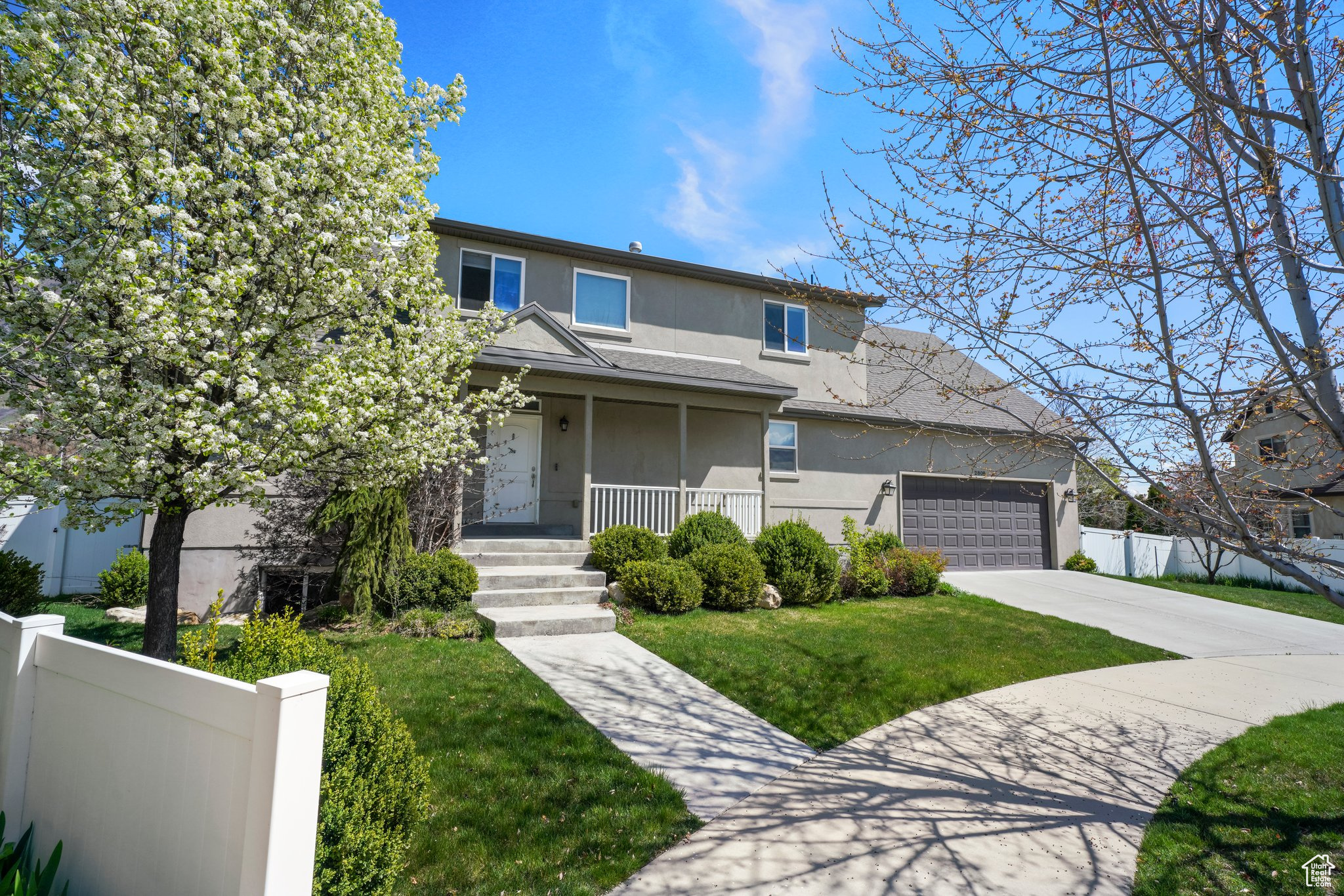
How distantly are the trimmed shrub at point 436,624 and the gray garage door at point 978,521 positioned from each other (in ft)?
34.1

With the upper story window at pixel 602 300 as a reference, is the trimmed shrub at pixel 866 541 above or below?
below

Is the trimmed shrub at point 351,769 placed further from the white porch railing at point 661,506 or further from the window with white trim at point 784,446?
the window with white trim at point 784,446

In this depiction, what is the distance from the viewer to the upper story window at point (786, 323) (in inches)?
580

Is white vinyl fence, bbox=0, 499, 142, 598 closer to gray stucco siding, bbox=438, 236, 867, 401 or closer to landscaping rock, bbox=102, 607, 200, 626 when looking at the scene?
landscaping rock, bbox=102, 607, 200, 626

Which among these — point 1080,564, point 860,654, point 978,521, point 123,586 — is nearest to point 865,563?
point 860,654

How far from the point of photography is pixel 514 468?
12.3 m

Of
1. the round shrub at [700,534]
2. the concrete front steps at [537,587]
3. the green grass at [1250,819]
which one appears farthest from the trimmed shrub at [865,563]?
the green grass at [1250,819]

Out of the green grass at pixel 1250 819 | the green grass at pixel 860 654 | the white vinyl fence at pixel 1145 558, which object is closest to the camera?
the green grass at pixel 1250 819

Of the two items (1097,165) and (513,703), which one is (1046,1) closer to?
(1097,165)

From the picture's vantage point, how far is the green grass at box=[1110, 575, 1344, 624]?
39.9ft

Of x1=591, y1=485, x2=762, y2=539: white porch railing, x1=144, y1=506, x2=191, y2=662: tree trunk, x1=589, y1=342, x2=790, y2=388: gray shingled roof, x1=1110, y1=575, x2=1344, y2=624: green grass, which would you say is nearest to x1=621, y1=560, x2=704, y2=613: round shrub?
x1=591, y1=485, x2=762, y2=539: white porch railing

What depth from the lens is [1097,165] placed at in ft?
13.0

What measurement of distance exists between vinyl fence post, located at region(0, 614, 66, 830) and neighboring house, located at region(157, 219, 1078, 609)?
671 cm

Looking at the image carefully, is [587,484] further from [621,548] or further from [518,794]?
[518,794]
